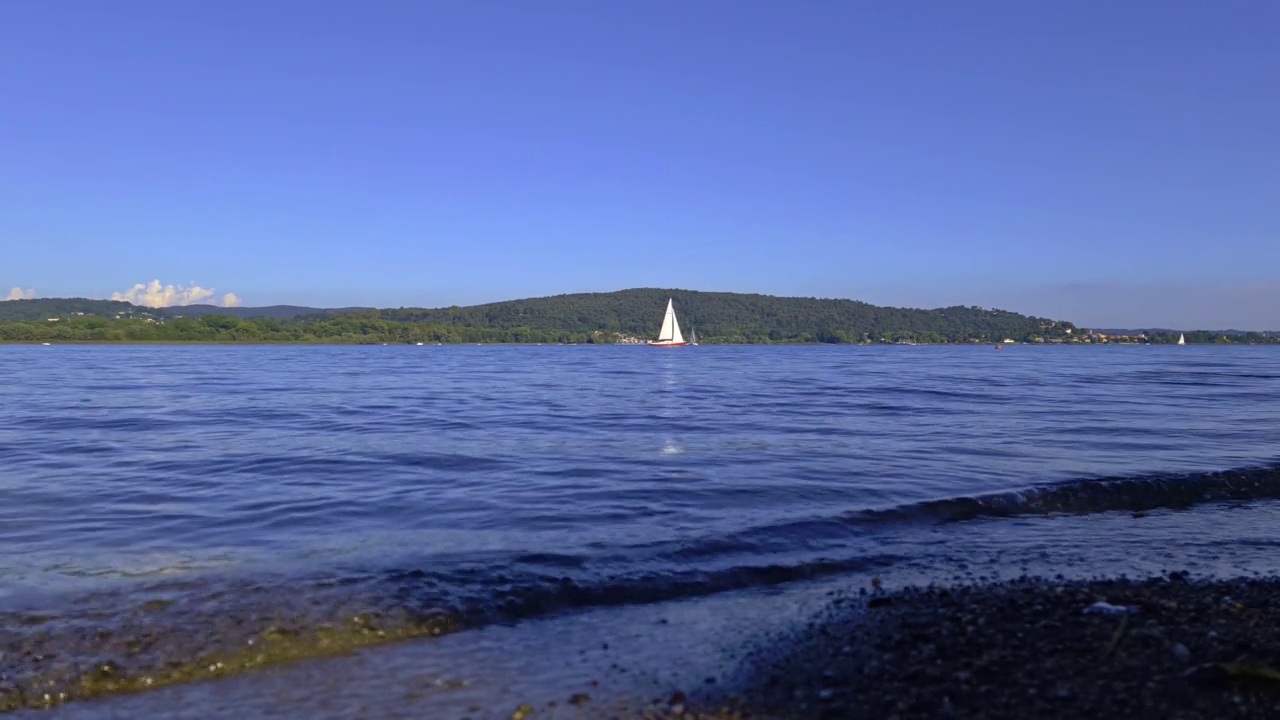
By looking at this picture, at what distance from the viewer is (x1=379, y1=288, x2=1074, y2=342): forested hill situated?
175m

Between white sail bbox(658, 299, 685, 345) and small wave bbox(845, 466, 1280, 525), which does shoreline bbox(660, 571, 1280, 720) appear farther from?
white sail bbox(658, 299, 685, 345)

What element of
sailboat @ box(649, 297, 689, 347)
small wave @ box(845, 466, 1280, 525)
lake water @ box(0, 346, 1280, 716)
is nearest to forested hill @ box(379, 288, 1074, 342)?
sailboat @ box(649, 297, 689, 347)

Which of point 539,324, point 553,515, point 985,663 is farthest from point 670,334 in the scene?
point 985,663

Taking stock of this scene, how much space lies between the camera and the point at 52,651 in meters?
6.64

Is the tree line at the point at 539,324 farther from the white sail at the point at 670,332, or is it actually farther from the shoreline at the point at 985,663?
the shoreline at the point at 985,663

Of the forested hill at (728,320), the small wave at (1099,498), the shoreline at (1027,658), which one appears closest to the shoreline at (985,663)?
the shoreline at (1027,658)

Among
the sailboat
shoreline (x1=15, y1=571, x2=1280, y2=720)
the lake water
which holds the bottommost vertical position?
the lake water

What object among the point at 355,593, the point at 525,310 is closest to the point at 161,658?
the point at 355,593

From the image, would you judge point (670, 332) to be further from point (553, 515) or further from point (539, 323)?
point (553, 515)

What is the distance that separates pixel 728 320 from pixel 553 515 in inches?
7098

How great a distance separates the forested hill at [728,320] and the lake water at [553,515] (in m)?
149

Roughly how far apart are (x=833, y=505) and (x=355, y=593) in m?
6.83

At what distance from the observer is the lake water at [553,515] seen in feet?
25.2

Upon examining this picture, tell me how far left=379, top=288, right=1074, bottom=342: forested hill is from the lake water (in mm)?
148872
